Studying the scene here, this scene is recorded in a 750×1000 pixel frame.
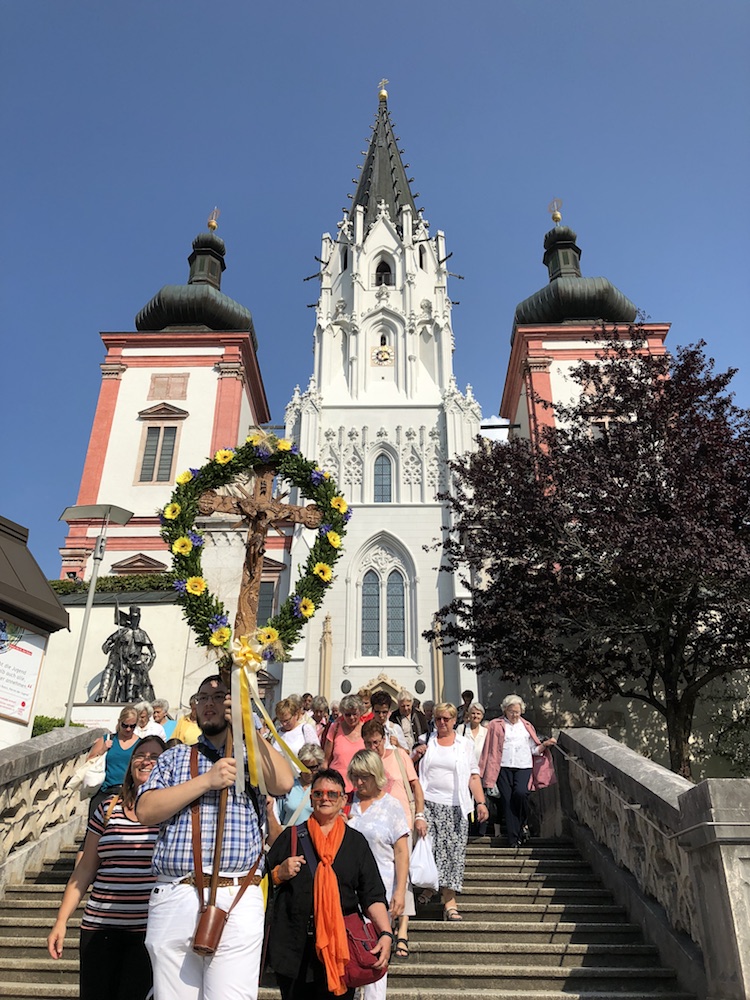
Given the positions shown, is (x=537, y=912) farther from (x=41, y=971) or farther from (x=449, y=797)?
(x=41, y=971)

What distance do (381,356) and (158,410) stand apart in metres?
9.17

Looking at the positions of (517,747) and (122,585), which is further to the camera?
(122,585)

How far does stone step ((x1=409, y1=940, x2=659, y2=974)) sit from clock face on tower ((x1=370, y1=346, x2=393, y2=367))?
25.7 metres

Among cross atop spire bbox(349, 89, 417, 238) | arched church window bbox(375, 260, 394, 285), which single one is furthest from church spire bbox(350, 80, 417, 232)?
arched church window bbox(375, 260, 394, 285)

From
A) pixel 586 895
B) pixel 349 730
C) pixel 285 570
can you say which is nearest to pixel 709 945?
pixel 586 895

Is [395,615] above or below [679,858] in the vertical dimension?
above

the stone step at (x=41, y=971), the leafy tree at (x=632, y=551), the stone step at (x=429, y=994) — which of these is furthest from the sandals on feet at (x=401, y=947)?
the leafy tree at (x=632, y=551)

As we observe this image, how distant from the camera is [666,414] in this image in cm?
1218

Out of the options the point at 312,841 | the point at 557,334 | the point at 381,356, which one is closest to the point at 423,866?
the point at 312,841

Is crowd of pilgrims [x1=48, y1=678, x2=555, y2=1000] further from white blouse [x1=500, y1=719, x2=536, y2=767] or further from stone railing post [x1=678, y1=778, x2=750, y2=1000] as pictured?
stone railing post [x1=678, y1=778, x2=750, y2=1000]

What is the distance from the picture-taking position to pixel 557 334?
3053 centimetres

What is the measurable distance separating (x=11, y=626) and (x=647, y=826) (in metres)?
6.77

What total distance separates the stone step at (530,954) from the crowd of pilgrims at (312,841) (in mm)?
274

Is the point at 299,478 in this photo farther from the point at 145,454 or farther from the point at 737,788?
→ the point at 145,454
